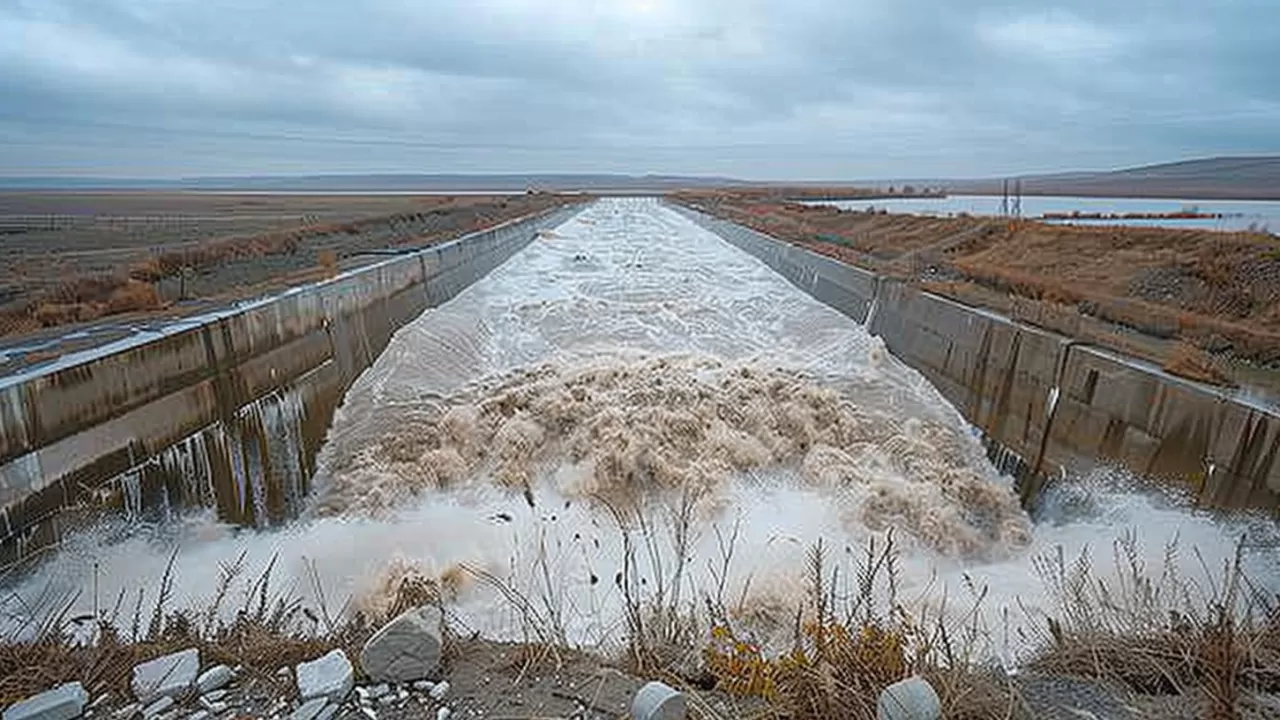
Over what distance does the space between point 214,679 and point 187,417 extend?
5812 millimetres

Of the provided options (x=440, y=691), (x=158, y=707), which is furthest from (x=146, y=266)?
(x=440, y=691)

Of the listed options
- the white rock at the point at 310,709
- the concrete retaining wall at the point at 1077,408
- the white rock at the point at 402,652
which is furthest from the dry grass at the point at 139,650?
the concrete retaining wall at the point at 1077,408

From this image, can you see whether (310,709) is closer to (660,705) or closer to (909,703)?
(660,705)

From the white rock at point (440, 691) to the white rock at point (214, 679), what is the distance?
39.9 inches

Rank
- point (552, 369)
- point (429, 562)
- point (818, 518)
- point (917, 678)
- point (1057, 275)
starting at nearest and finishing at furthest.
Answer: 1. point (917, 678)
2. point (429, 562)
3. point (818, 518)
4. point (552, 369)
5. point (1057, 275)

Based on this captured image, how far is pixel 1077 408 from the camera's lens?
8.97m

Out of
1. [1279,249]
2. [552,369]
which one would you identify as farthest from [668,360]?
[1279,249]

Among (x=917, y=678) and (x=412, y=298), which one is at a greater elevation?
(x=917, y=678)

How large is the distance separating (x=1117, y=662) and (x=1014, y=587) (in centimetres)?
365

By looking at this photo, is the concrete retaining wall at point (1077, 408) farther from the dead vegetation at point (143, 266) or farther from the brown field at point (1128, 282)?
the dead vegetation at point (143, 266)

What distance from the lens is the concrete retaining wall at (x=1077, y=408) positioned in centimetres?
686

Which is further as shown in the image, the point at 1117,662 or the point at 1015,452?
the point at 1015,452

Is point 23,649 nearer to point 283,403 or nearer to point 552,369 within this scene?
point 283,403

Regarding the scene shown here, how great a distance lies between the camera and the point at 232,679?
3719 mm
